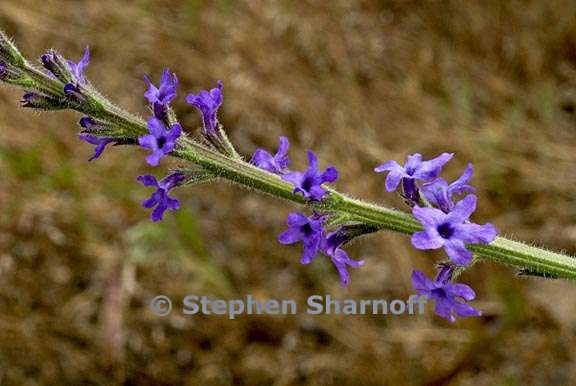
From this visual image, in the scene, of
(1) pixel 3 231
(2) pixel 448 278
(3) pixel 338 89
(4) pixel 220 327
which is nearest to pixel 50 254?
(1) pixel 3 231

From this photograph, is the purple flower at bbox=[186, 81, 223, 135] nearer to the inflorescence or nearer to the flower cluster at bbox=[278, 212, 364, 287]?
the inflorescence

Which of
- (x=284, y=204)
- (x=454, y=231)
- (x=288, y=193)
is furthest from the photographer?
(x=284, y=204)

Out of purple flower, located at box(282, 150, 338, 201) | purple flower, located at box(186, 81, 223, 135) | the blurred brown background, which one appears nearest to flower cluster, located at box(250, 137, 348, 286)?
purple flower, located at box(282, 150, 338, 201)

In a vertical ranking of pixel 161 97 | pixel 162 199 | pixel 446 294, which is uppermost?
pixel 161 97

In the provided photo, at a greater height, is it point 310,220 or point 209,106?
point 209,106

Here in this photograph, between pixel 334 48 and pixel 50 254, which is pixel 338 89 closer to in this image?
pixel 334 48

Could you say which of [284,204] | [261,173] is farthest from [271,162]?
[284,204]

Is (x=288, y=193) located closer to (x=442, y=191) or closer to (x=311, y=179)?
(x=311, y=179)

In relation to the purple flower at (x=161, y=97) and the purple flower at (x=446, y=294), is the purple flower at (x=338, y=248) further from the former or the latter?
the purple flower at (x=161, y=97)
